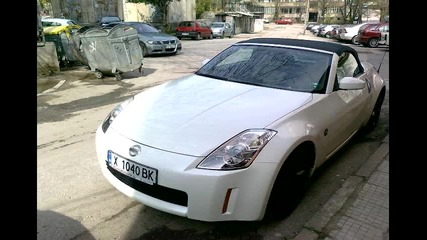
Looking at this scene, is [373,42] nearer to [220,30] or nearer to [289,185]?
[220,30]

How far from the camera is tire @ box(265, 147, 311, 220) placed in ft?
8.16

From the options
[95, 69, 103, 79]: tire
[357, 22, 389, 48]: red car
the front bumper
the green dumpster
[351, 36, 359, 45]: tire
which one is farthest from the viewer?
[351, 36, 359, 45]: tire

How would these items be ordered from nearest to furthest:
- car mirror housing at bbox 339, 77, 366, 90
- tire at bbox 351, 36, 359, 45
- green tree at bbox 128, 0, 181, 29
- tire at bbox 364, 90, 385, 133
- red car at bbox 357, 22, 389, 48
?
1. car mirror housing at bbox 339, 77, 366, 90
2. tire at bbox 364, 90, 385, 133
3. red car at bbox 357, 22, 389, 48
4. tire at bbox 351, 36, 359, 45
5. green tree at bbox 128, 0, 181, 29

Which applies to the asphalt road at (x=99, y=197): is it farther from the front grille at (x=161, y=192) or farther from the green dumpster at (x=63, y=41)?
the green dumpster at (x=63, y=41)

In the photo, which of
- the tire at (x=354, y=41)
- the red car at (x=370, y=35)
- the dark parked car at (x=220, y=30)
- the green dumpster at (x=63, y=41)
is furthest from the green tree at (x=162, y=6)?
the green dumpster at (x=63, y=41)

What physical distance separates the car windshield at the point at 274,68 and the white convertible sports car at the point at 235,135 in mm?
11

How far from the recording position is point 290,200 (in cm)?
270

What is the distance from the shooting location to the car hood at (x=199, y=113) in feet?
7.94

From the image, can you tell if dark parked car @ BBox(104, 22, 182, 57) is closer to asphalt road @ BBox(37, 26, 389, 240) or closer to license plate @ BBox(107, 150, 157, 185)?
asphalt road @ BBox(37, 26, 389, 240)

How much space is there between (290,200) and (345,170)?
1.33 meters

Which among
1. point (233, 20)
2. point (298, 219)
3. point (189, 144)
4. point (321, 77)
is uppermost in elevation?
point (233, 20)

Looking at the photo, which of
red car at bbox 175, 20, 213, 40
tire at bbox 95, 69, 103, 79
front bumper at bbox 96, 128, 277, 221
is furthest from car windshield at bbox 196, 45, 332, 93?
red car at bbox 175, 20, 213, 40
